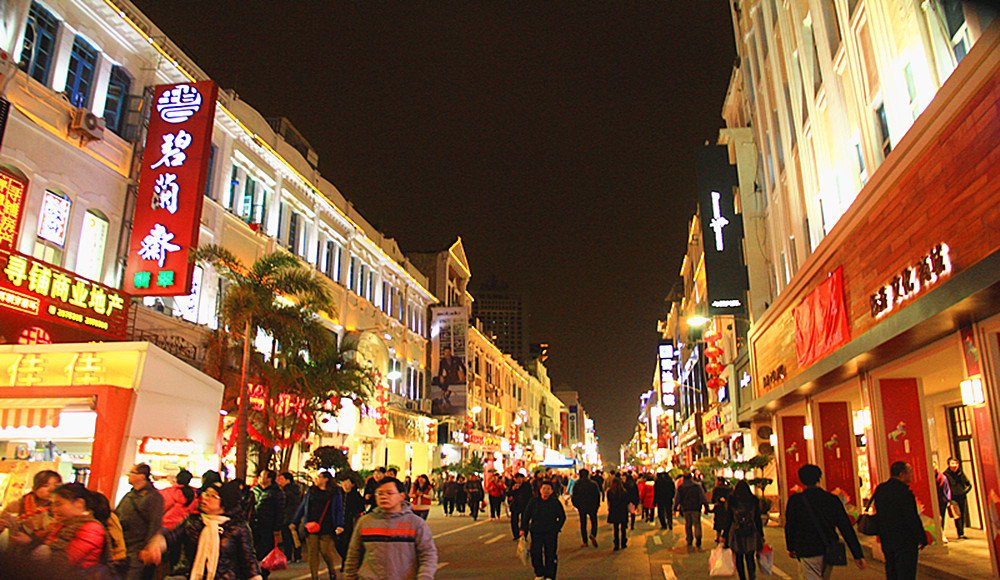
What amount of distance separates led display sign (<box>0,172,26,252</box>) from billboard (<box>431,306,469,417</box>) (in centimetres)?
3289

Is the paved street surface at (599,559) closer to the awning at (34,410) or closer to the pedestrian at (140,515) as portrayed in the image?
the pedestrian at (140,515)

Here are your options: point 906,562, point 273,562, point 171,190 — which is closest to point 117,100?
point 171,190

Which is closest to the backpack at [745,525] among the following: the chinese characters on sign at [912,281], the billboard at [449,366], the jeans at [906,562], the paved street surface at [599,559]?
the paved street surface at [599,559]

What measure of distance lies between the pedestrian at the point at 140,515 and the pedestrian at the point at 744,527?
738 centimetres

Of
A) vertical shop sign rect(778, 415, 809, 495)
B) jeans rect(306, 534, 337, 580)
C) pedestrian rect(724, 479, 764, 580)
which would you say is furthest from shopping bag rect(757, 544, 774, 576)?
vertical shop sign rect(778, 415, 809, 495)

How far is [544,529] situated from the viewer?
10977 mm

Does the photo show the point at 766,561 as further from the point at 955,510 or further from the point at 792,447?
the point at 792,447

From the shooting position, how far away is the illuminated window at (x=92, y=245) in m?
19.2

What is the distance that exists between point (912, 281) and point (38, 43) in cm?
2027

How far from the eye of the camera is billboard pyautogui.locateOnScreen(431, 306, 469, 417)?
47781 mm

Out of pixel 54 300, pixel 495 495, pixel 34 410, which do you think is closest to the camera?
pixel 34 410

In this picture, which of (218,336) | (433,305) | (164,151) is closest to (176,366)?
(218,336)

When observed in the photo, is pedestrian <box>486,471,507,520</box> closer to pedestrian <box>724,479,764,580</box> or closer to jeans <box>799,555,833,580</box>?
pedestrian <box>724,479,764,580</box>

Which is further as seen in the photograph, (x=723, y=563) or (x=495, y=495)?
(x=495, y=495)
